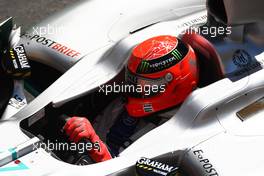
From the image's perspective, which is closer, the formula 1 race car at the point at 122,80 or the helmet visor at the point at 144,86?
the formula 1 race car at the point at 122,80

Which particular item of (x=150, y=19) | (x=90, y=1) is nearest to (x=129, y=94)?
(x=150, y=19)

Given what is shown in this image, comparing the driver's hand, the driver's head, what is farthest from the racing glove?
the driver's head

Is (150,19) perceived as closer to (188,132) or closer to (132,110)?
(132,110)

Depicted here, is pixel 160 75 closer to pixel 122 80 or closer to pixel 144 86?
pixel 144 86

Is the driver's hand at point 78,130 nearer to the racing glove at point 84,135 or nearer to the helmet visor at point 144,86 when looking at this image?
the racing glove at point 84,135

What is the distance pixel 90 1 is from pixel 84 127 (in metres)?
1.42

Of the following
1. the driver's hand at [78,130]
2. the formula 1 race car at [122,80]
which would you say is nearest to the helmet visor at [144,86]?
the formula 1 race car at [122,80]

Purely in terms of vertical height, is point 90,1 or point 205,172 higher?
point 90,1

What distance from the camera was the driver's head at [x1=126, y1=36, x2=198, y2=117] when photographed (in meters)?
2.78

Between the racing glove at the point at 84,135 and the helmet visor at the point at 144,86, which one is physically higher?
the helmet visor at the point at 144,86

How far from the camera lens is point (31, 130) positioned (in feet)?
9.76

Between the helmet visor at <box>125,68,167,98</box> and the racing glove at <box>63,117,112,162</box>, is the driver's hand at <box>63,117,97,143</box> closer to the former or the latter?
the racing glove at <box>63,117,112,162</box>

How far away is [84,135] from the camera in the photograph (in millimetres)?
2748

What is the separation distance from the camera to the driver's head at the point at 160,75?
109 inches
